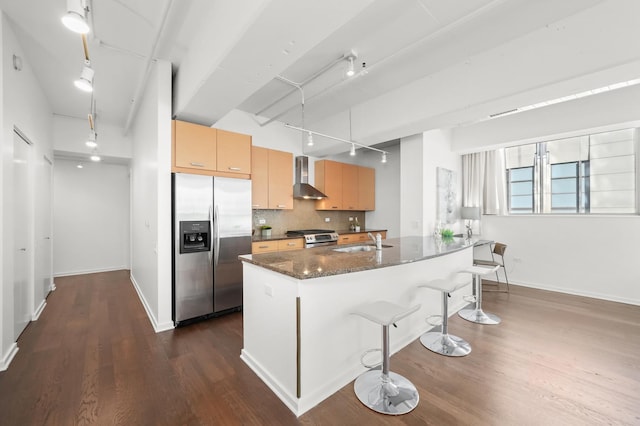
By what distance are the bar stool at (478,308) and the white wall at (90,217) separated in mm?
7019

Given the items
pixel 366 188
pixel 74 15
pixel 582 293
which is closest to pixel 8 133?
pixel 74 15

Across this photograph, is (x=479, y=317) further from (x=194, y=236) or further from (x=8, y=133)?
(x=8, y=133)

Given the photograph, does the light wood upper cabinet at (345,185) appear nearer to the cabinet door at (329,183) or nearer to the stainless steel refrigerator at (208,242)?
the cabinet door at (329,183)

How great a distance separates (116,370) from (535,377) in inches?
139

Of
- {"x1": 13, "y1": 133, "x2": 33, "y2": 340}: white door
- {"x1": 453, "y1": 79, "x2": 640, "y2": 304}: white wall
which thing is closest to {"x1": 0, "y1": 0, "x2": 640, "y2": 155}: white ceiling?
{"x1": 13, "y1": 133, "x2": 33, "y2": 340}: white door

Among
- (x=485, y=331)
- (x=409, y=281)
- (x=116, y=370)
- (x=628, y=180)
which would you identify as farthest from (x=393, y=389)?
(x=628, y=180)

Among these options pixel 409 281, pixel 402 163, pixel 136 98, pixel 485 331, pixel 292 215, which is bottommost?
pixel 485 331

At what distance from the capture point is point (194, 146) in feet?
10.6

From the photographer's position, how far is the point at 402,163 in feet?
15.8

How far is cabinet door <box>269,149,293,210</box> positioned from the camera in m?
4.56

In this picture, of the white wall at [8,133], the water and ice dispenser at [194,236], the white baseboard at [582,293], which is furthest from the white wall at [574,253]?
the white wall at [8,133]

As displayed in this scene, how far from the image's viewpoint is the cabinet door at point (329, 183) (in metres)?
5.46

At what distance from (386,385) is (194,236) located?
262 cm

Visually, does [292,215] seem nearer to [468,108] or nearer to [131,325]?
[131,325]
